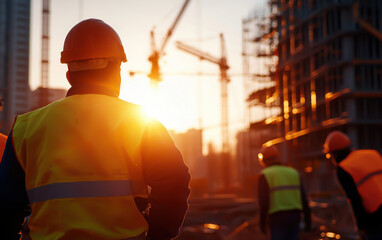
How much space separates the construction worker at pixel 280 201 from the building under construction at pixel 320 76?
37667mm

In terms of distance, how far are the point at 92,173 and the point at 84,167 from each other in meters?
0.04

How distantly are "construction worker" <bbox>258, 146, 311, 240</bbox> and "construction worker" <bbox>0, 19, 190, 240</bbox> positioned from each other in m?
5.21

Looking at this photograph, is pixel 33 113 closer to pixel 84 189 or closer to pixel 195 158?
pixel 84 189

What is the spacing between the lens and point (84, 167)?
2.18 metres

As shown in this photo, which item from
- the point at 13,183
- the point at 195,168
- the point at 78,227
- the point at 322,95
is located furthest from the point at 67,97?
the point at 195,168

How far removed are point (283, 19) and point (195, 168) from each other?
60.6 ft

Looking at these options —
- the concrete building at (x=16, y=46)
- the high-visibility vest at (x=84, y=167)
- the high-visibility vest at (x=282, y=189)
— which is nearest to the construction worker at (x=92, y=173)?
the high-visibility vest at (x=84, y=167)

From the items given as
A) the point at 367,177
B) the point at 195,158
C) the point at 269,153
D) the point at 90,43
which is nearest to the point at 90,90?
the point at 90,43

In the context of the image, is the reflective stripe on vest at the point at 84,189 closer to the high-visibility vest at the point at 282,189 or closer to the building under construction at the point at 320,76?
the high-visibility vest at the point at 282,189

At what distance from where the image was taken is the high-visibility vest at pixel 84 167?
6.98 feet

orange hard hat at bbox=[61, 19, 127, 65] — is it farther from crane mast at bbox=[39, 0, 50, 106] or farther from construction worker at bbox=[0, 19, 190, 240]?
crane mast at bbox=[39, 0, 50, 106]

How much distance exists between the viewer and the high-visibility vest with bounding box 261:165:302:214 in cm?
738

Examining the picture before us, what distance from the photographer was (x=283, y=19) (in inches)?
2557

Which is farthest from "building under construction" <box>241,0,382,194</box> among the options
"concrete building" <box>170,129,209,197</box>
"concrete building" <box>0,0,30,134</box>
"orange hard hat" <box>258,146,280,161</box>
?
"concrete building" <box>0,0,30,134</box>
